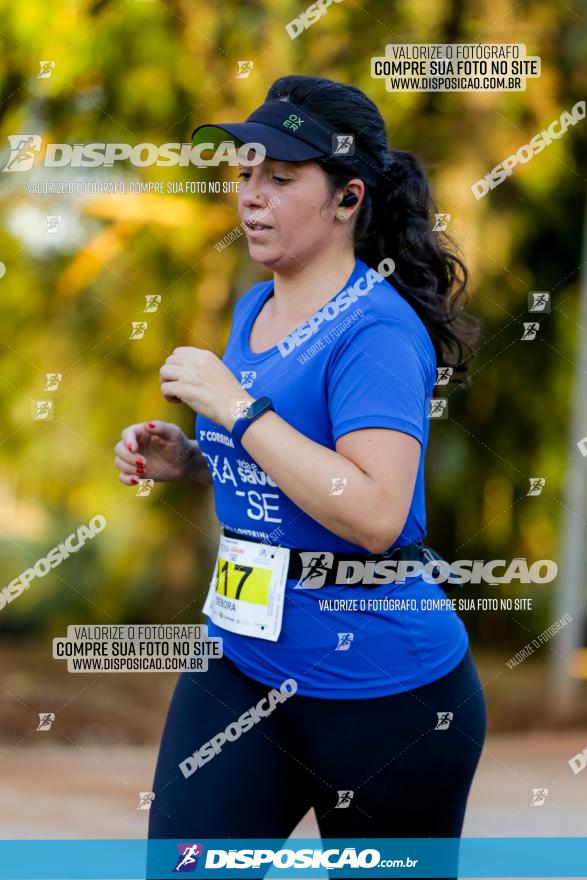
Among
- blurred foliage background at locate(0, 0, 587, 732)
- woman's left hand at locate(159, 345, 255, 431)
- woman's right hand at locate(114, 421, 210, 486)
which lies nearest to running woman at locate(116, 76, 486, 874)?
woman's left hand at locate(159, 345, 255, 431)

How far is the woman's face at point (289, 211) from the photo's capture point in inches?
62.1

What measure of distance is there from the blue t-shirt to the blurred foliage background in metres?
2.52

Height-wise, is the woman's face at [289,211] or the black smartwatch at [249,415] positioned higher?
the woman's face at [289,211]

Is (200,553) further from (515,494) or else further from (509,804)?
(509,804)

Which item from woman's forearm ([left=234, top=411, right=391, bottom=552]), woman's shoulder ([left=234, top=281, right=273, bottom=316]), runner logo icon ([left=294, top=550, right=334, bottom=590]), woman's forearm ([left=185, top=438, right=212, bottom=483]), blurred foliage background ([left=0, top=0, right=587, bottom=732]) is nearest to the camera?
woman's forearm ([left=234, top=411, right=391, bottom=552])

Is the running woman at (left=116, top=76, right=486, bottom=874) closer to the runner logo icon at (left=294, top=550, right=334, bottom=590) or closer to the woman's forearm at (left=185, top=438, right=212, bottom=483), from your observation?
the runner logo icon at (left=294, top=550, right=334, bottom=590)

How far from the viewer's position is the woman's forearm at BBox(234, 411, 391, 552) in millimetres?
1399

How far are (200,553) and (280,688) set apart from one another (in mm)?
3934

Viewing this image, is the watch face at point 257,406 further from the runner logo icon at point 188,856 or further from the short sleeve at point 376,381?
the runner logo icon at point 188,856

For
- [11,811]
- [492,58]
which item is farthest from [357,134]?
[11,811]

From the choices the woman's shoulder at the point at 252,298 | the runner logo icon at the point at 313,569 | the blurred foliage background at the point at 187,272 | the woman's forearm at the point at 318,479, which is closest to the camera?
the woman's forearm at the point at 318,479

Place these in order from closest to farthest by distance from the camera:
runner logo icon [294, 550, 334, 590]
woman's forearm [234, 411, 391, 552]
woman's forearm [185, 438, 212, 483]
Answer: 1. woman's forearm [234, 411, 391, 552]
2. runner logo icon [294, 550, 334, 590]
3. woman's forearm [185, 438, 212, 483]

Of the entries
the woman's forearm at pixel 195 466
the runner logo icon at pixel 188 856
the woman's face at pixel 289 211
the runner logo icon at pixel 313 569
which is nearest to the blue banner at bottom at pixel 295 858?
the runner logo icon at pixel 188 856

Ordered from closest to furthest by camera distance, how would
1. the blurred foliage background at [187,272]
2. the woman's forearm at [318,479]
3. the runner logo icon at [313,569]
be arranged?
the woman's forearm at [318,479]
the runner logo icon at [313,569]
the blurred foliage background at [187,272]
